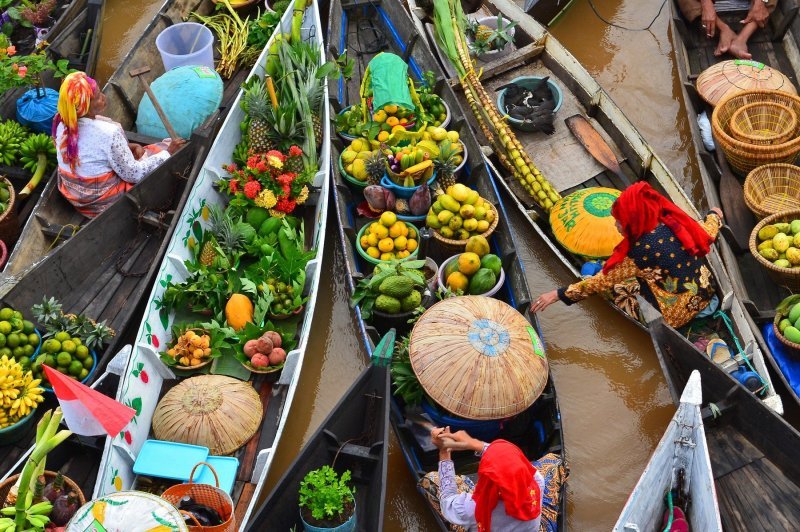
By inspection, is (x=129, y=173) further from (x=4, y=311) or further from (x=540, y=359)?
(x=540, y=359)

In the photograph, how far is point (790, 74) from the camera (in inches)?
311

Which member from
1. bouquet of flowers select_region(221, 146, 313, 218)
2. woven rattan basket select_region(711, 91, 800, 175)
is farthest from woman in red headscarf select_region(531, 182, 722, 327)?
bouquet of flowers select_region(221, 146, 313, 218)

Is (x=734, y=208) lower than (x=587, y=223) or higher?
lower

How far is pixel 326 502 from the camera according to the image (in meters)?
→ 4.32

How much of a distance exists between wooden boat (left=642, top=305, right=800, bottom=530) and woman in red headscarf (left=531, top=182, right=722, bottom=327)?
47cm

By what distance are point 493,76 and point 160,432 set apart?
16.5ft

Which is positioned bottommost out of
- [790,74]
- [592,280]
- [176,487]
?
[790,74]

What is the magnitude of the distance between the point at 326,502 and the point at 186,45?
572cm

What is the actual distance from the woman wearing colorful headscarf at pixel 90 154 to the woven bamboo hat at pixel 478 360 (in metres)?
2.97

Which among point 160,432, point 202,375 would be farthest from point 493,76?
point 160,432

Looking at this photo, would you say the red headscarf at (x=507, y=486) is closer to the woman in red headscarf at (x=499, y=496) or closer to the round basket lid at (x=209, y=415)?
the woman in red headscarf at (x=499, y=496)

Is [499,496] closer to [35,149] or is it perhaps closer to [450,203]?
[450,203]

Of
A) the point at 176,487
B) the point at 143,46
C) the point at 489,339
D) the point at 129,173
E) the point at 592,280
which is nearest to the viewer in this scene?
the point at 176,487

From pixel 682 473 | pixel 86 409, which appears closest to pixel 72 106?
pixel 86 409
